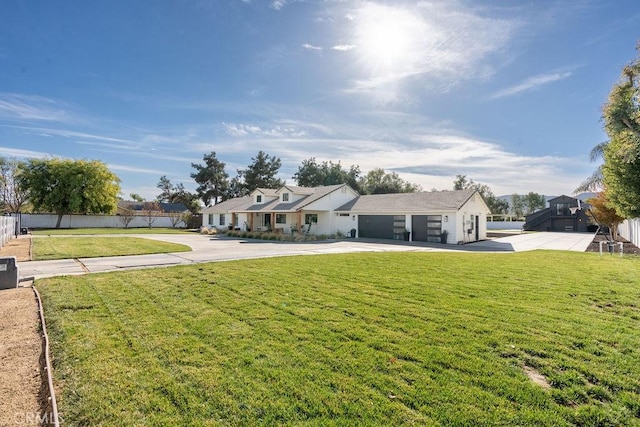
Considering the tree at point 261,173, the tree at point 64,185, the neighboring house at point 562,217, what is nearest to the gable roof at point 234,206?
the tree at point 64,185

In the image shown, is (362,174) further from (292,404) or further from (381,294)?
(292,404)

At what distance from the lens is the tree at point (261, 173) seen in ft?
173

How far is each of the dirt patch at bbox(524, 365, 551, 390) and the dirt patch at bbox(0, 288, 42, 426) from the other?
4.48 metres

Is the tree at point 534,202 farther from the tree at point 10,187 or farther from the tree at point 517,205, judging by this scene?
the tree at point 10,187

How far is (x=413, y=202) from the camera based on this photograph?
24656 millimetres

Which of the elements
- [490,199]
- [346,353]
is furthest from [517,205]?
[346,353]

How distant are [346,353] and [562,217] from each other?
51470 mm

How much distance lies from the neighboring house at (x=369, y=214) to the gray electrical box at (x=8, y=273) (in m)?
19.6

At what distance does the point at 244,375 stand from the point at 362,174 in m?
49.8

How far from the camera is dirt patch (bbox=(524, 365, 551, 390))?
3045 millimetres

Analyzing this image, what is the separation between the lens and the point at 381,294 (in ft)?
20.9

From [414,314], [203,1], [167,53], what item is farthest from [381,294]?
[167,53]

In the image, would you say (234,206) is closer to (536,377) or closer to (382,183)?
(382,183)

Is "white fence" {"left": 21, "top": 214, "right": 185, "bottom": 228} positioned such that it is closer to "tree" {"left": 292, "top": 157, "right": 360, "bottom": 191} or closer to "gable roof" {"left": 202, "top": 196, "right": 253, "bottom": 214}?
"gable roof" {"left": 202, "top": 196, "right": 253, "bottom": 214}
